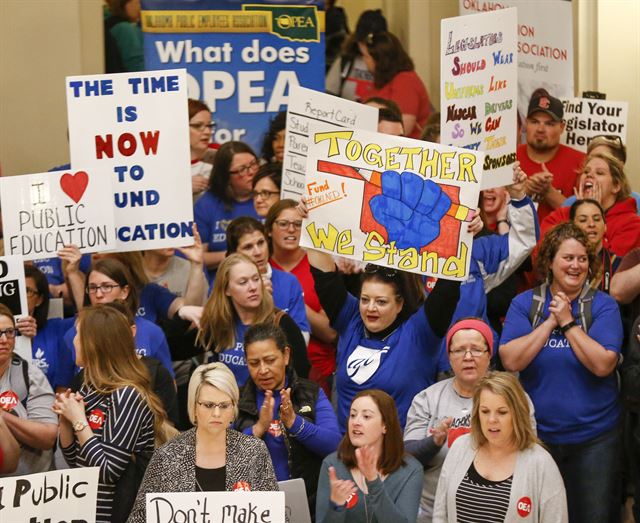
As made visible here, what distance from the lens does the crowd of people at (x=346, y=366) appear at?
6.82m

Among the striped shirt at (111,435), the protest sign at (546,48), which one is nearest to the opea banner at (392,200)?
the striped shirt at (111,435)

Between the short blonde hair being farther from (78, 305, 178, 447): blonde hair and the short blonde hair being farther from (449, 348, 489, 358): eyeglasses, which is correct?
(449, 348, 489, 358): eyeglasses

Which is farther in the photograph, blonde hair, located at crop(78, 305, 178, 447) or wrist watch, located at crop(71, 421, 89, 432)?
blonde hair, located at crop(78, 305, 178, 447)

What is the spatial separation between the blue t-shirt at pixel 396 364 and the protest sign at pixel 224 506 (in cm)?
155

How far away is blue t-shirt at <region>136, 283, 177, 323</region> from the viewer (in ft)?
28.2

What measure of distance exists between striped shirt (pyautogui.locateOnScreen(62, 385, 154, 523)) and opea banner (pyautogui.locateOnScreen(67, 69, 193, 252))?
1850 millimetres

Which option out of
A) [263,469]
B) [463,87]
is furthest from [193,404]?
[463,87]

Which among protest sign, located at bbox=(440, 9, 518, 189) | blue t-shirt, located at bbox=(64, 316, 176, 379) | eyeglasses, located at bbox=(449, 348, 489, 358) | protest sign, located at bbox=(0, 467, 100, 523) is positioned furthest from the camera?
protest sign, located at bbox=(440, 9, 518, 189)

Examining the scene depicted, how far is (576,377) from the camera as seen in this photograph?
7781 mm

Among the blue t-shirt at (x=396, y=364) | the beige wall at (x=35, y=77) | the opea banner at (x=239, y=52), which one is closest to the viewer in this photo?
the blue t-shirt at (x=396, y=364)

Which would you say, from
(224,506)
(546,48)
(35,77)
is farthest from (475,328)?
(35,77)

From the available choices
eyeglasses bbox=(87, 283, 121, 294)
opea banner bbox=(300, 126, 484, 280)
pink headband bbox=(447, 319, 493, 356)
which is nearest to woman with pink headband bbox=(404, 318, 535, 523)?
pink headband bbox=(447, 319, 493, 356)

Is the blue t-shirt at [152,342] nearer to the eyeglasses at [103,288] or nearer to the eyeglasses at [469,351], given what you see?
the eyeglasses at [103,288]

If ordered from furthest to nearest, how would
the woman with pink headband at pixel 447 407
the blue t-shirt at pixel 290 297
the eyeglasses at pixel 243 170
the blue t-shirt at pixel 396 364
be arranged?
the eyeglasses at pixel 243 170 < the blue t-shirt at pixel 290 297 < the blue t-shirt at pixel 396 364 < the woman with pink headband at pixel 447 407
